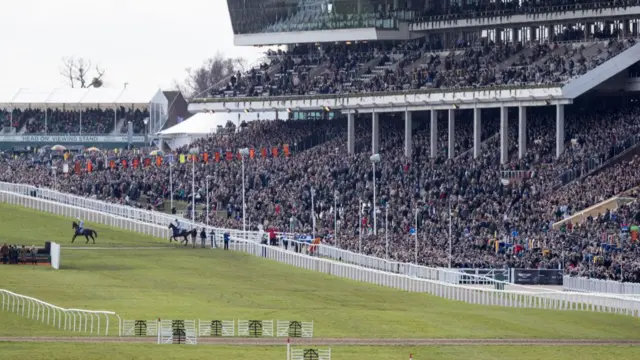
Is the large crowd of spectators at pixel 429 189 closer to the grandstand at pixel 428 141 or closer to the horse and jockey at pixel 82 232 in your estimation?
the grandstand at pixel 428 141

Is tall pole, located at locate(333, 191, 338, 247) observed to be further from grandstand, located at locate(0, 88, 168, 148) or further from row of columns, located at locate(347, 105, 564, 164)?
grandstand, located at locate(0, 88, 168, 148)

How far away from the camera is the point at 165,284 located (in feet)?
230

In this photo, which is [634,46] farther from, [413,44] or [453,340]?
[453,340]

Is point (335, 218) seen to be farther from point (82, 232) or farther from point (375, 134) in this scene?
point (375, 134)

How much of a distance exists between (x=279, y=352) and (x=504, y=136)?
49.8 meters

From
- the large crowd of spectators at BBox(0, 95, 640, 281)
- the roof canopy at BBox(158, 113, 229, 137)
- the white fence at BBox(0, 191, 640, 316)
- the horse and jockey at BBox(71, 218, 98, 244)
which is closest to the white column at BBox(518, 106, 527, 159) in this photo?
the large crowd of spectators at BBox(0, 95, 640, 281)

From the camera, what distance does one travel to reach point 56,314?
58.8m

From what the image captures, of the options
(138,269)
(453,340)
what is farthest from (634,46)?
(453,340)

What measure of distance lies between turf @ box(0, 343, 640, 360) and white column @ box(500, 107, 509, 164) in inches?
1709

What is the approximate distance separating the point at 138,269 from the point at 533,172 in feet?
85.9

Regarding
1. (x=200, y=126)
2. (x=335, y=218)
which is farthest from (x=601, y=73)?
(x=200, y=126)

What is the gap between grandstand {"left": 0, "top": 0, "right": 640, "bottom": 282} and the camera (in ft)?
275

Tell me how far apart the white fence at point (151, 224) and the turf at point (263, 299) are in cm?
263

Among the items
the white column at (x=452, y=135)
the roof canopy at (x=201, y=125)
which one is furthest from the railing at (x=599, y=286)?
the roof canopy at (x=201, y=125)
